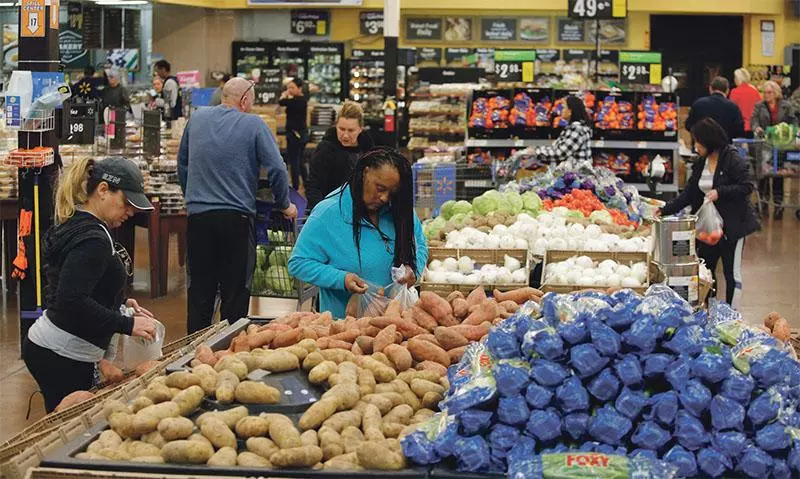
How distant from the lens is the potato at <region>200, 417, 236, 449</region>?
355cm

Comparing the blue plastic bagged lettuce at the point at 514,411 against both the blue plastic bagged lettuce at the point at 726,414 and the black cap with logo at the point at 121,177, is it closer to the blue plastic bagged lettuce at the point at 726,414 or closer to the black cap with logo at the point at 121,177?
the blue plastic bagged lettuce at the point at 726,414

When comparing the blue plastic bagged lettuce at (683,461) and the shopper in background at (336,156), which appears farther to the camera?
the shopper in background at (336,156)

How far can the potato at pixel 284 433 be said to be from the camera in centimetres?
349

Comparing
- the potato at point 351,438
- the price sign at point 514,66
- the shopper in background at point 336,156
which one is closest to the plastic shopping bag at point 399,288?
the potato at point 351,438

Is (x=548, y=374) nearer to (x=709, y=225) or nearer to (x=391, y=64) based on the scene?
(x=709, y=225)

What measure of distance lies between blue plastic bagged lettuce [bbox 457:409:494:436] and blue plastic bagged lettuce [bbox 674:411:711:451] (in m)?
0.49

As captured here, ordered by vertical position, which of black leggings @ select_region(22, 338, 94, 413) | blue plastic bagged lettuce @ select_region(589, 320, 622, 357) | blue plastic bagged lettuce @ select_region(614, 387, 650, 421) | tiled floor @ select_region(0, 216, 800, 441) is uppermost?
blue plastic bagged lettuce @ select_region(589, 320, 622, 357)

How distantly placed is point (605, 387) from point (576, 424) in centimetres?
12

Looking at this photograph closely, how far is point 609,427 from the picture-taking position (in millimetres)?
3291

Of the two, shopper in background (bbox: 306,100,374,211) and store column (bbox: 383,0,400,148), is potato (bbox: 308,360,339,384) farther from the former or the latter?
store column (bbox: 383,0,400,148)

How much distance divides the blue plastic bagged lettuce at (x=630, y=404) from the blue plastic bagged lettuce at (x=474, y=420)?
339mm

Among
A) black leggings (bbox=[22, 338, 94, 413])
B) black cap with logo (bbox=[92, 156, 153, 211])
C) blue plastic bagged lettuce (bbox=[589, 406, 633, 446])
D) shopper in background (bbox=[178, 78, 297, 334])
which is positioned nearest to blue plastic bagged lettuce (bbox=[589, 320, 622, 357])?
blue plastic bagged lettuce (bbox=[589, 406, 633, 446])

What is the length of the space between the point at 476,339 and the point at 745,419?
1.35 metres

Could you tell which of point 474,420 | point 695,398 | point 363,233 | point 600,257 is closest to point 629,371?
point 695,398
